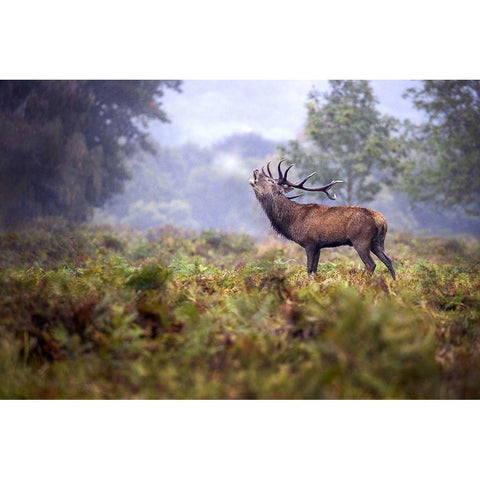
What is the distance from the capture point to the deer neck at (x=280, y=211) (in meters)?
9.68

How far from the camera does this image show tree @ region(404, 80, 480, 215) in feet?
63.8

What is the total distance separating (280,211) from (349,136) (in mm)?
12461

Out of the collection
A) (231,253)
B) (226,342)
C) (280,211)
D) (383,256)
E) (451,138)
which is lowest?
(226,342)

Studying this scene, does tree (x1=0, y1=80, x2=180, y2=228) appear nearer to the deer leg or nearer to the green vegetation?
the green vegetation

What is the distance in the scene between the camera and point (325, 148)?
2133 cm

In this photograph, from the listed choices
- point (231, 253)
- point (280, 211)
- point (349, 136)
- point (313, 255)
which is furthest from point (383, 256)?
point (349, 136)

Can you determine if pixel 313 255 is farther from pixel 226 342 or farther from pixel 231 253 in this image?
pixel 231 253

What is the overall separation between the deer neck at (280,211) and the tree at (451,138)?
41.3 feet

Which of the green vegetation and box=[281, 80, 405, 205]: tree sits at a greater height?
box=[281, 80, 405, 205]: tree

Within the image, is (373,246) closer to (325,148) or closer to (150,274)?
(150,274)

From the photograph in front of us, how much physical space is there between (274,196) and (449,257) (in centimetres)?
871

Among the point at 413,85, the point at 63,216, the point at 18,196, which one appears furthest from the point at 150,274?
the point at 413,85

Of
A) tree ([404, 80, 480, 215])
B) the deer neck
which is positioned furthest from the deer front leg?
tree ([404, 80, 480, 215])

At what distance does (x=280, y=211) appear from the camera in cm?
980
